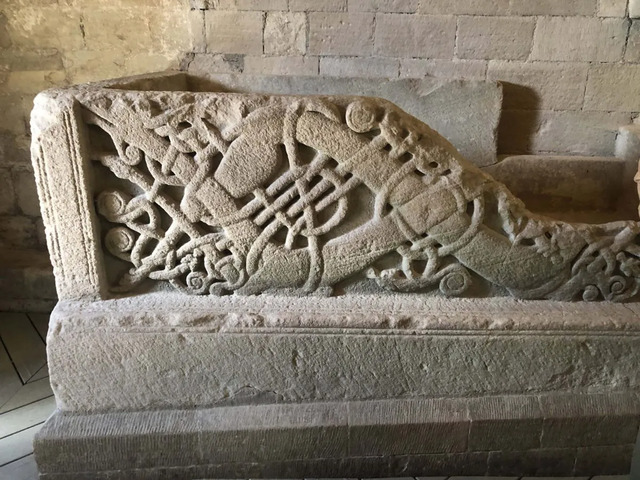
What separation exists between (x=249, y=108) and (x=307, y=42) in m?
1.38

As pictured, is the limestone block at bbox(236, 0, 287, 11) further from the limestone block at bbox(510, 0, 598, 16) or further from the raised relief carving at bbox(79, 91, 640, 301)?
the raised relief carving at bbox(79, 91, 640, 301)

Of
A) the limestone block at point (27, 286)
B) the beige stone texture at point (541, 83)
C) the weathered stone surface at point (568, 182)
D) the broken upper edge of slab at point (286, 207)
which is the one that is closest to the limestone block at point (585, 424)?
the broken upper edge of slab at point (286, 207)

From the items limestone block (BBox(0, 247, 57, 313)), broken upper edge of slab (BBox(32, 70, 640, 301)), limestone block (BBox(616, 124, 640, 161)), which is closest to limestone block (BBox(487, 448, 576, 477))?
broken upper edge of slab (BBox(32, 70, 640, 301))

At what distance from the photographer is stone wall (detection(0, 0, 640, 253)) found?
9.28 feet

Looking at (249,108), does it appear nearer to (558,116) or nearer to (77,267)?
(77,267)

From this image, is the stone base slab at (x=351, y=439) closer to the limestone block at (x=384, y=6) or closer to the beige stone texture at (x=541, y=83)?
the beige stone texture at (x=541, y=83)

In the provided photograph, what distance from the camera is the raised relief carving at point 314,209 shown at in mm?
1735

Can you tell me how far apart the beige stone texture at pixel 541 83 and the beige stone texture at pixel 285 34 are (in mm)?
1086

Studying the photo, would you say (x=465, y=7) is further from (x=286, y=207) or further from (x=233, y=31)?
(x=286, y=207)

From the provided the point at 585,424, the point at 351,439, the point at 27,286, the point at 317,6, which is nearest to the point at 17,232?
the point at 27,286

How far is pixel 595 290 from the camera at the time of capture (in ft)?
6.36

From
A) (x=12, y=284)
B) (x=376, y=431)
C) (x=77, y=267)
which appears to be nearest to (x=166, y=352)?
(x=77, y=267)

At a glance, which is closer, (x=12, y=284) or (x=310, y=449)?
(x=310, y=449)

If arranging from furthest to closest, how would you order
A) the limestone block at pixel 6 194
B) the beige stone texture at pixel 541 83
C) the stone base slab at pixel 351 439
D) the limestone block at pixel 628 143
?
the limestone block at pixel 6 194 → the beige stone texture at pixel 541 83 → the limestone block at pixel 628 143 → the stone base slab at pixel 351 439
